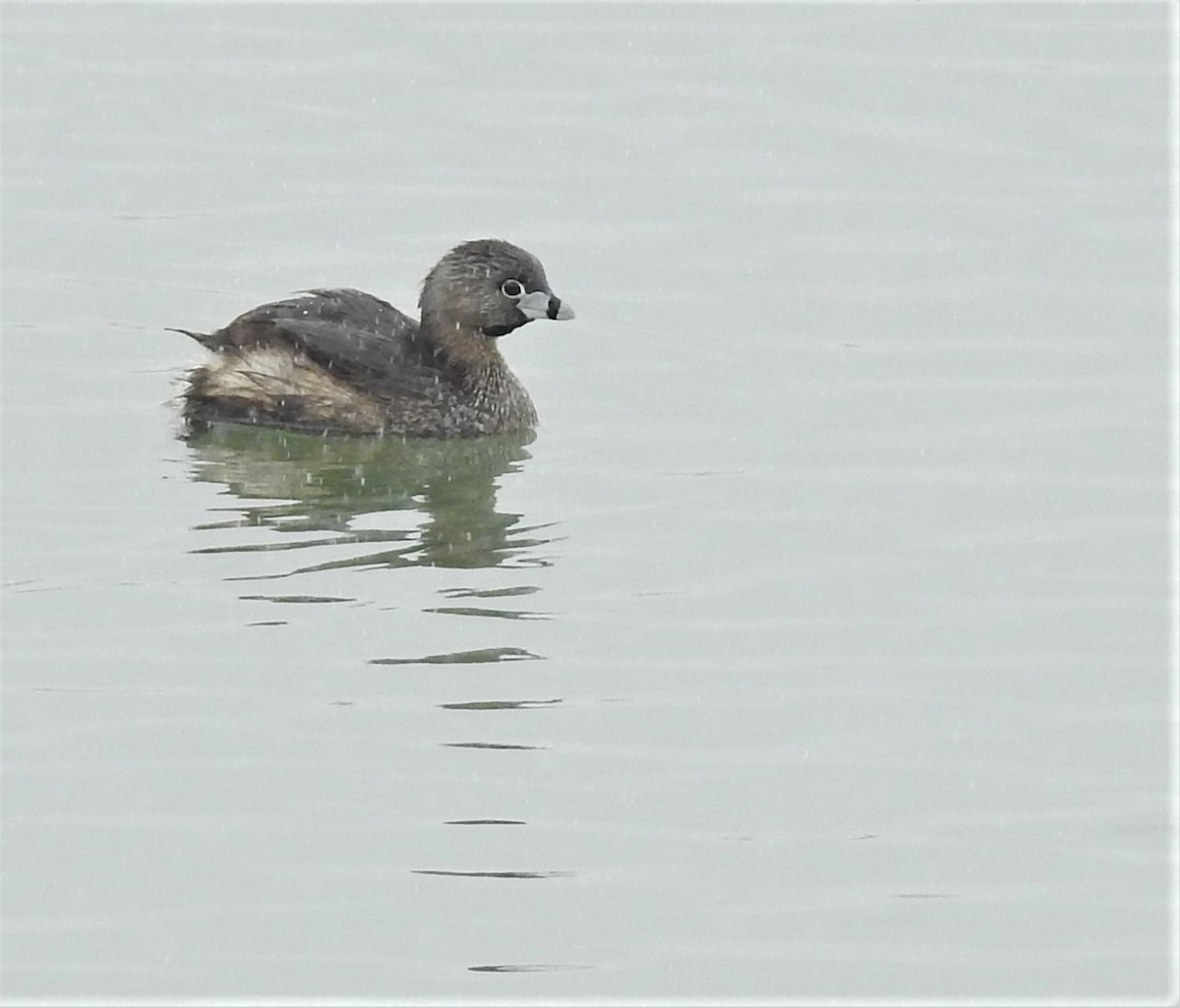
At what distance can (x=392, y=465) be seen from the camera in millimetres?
13148

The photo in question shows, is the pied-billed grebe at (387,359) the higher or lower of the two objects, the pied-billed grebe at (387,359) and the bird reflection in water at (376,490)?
the higher

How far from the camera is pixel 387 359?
13781 mm

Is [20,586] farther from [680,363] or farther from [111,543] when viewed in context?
[680,363]

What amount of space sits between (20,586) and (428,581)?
1.61 metres

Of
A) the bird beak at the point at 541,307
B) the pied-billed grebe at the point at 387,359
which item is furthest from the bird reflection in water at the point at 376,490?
the bird beak at the point at 541,307

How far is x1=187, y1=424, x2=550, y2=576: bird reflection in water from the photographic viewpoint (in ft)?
37.5

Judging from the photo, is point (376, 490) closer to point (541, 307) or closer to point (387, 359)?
point (387, 359)

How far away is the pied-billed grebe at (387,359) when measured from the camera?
13656 millimetres

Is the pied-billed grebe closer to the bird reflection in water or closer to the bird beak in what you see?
the bird beak

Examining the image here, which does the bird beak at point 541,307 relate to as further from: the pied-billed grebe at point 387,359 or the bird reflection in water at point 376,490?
the bird reflection in water at point 376,490

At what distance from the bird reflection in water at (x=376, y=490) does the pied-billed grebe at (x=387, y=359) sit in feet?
0.35

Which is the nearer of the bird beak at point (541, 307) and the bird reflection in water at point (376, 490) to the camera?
the bird reflection in water at point (376, 490)

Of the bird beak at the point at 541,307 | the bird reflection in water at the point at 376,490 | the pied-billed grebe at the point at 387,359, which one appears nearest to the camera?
the bird reflection in water at the point at 376,490

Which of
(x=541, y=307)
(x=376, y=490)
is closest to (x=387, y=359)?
(x=541, y=307)
